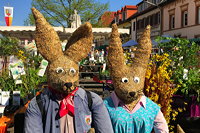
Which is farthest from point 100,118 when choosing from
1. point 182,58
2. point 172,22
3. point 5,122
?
point 172,22

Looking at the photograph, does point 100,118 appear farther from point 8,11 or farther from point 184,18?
point 184,18

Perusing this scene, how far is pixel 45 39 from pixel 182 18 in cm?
1767

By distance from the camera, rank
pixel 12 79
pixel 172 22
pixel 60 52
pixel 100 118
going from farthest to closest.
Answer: pixel 172 22 < pixel 12 79 < pixel 60 52 < pixel 100 118

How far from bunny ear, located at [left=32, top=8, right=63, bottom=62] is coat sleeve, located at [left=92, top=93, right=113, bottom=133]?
53 centimetres

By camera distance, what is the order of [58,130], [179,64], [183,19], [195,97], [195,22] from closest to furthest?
[58,130] < [195,97] < [179,64] < [195,22] < [183,19]

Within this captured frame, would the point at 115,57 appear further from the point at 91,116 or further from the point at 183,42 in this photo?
the point at 183,42

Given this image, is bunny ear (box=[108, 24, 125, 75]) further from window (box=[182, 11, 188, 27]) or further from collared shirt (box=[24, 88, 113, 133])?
window (box=[182, 11, 188, 27])

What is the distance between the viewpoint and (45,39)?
1.95 metres

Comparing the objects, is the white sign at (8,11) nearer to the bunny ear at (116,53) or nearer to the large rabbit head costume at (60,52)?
the large rabbit head costume at (60,52)

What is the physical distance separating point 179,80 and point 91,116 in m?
2.32

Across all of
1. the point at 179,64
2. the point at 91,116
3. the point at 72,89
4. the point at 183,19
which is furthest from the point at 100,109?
the point at 183,19

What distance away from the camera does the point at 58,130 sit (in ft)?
5.80

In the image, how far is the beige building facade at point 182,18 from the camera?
1577 centimetres

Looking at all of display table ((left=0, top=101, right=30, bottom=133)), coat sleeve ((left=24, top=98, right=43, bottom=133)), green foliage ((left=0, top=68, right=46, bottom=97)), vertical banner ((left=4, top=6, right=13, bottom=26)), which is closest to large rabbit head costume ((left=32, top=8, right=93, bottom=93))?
coat sleeve ((left=24, top=98, right=43, bottom=133))
